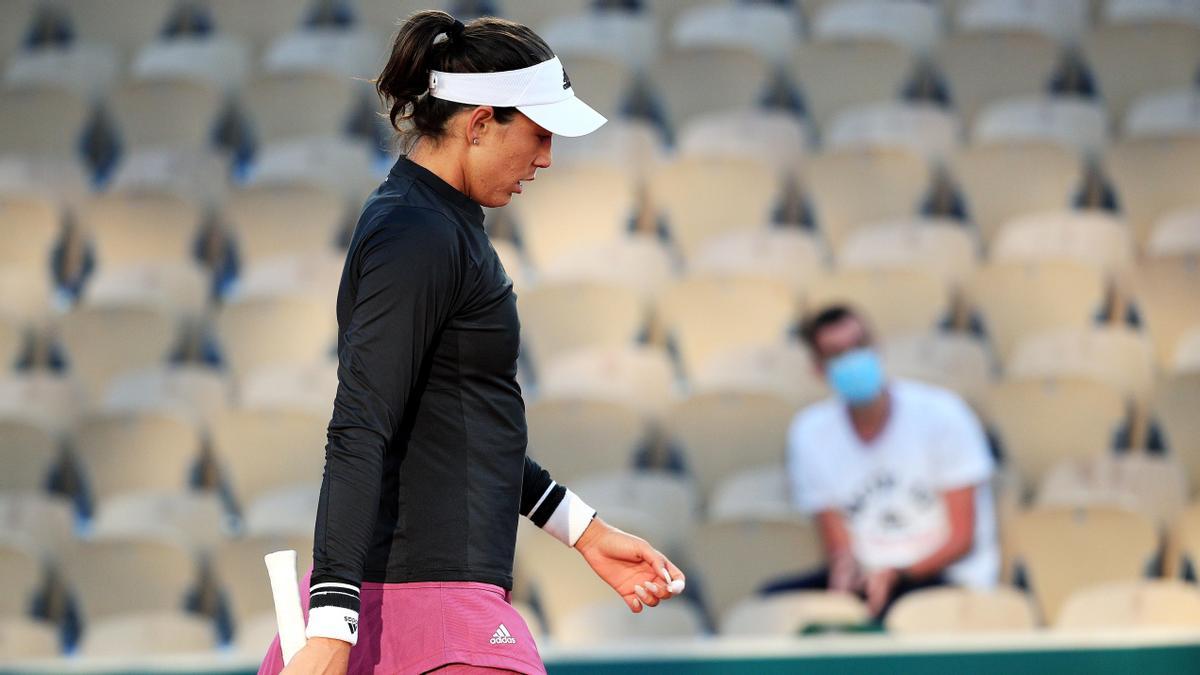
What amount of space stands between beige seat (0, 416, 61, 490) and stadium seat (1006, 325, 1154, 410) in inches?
115

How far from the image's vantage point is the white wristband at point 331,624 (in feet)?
5.09

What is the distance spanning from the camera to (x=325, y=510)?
5.16 ft

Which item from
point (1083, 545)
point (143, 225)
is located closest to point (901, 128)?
point (1083, 545)

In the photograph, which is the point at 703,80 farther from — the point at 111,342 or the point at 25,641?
the point at 25,641

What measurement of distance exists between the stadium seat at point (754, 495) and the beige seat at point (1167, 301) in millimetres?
1330

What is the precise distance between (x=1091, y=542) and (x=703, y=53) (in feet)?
8.62

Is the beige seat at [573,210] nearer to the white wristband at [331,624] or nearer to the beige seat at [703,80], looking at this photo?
the beige seat at [703,80]

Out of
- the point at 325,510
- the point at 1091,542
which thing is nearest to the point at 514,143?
the point at 325,510

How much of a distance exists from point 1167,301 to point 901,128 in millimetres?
1236

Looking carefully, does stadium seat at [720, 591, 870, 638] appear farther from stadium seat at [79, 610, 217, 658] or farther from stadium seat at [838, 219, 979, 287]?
stadium seat at [838, 219, 979, 287]

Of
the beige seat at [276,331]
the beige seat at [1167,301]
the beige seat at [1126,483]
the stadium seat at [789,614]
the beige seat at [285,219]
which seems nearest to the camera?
the stadium seat at [789,614]

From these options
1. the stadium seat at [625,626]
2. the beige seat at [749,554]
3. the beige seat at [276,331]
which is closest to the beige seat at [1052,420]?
the beige seat at [749,554]

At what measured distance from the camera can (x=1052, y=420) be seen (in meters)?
4.70

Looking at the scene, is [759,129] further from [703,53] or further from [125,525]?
[125,525]
